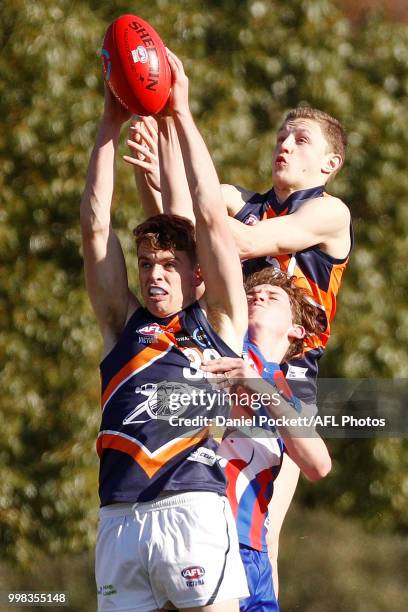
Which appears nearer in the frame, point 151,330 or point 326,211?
point 151,330

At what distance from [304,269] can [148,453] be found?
1.58m

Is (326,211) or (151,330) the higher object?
(326,211)

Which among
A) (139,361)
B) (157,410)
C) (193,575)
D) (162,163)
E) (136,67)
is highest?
(136,67)

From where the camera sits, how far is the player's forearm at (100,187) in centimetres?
401

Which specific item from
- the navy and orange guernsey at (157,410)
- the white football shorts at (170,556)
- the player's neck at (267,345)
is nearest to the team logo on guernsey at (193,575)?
the white football shorts at (170,556)

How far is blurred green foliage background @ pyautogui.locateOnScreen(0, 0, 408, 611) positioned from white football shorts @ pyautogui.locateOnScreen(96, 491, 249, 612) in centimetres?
442

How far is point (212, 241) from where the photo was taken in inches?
154

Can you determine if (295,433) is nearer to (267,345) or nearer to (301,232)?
(267,345)

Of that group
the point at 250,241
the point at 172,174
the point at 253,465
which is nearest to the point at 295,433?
the point at 253,465

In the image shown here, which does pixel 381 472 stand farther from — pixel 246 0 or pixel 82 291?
pixel 246 0

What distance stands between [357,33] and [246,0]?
0.87m

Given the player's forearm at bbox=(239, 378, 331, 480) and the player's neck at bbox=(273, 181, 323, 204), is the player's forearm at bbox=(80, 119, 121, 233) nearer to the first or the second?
the player's forearm at bbox=(239, 378, 331, 480)

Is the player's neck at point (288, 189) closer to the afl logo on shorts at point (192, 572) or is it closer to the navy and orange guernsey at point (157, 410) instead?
the navy and orange guernsey at point (157, 410)

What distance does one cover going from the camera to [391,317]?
866 centimetres
